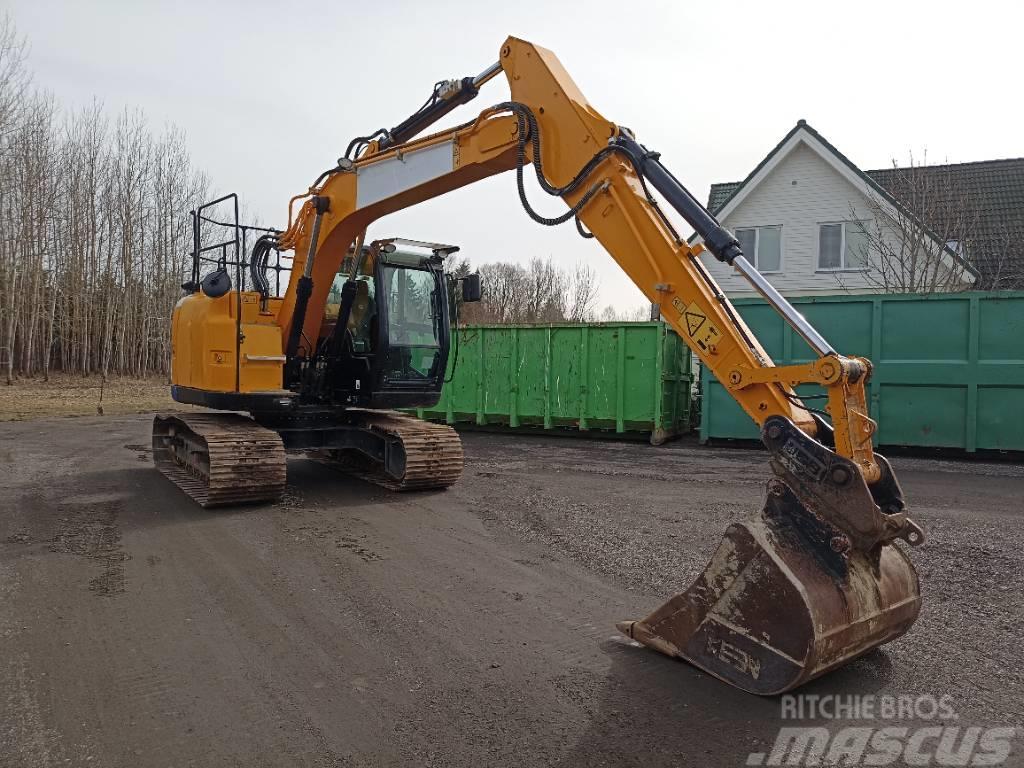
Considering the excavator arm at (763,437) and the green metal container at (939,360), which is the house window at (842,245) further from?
the excavator arm at (763,437)

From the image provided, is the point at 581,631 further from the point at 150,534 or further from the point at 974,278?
the point at 974,278

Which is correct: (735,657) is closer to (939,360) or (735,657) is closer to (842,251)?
(939,360)

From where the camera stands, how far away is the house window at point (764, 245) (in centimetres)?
2131

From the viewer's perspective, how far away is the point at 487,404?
590 inches

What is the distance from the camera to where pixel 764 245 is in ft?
70.8

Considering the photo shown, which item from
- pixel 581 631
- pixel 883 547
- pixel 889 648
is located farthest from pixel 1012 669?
pixel 581 631

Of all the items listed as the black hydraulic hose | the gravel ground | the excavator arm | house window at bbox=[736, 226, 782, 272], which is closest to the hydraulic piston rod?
the excavator arm

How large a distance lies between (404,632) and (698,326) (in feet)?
7.59

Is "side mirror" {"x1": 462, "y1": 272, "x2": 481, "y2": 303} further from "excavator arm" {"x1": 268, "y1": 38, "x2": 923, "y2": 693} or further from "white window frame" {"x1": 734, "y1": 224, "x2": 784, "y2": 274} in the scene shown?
"white window frame" {"x1": 734, "y1": 224, "x2": 784, "y2": 274}

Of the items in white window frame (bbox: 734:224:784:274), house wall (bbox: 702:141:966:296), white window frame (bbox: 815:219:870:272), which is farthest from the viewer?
white window frame (bbox: 734:224:784:274)

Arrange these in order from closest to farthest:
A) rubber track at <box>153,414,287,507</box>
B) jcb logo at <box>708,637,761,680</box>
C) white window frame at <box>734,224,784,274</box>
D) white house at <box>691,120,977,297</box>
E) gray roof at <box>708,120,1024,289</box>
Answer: jcb logo at <box>708,637,761,680</box> < rubber track at <box>153,414,287,507</box> < gray roof at <box>708,120,1024,289</box> < white house at <box>691,120,977,297</box> < white window frame at <box>734,224,784,274</box>

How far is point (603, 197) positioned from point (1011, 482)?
7442 mm

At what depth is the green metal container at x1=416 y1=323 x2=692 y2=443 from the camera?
1320cm

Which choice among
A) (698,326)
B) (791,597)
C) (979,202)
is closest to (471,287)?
(698,326)
